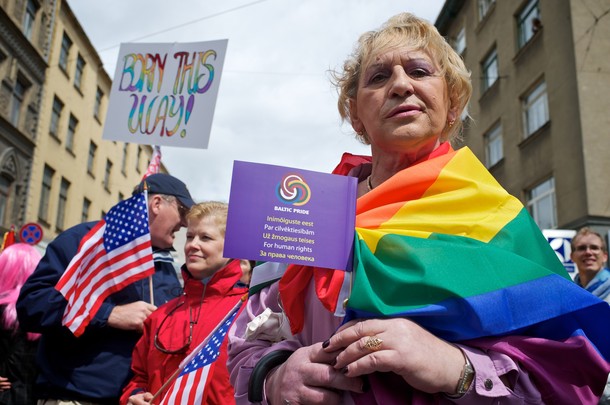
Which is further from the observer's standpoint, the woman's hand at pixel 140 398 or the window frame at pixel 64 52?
the window frame at pixel 64 52

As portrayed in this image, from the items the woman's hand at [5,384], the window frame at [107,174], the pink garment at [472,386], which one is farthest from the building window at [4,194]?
the pink garment at [472,386]

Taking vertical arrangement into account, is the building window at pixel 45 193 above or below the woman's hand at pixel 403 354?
above

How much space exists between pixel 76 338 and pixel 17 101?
65.3ft

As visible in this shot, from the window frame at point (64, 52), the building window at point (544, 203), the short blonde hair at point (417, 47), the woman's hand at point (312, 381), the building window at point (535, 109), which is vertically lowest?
the woman's hand at point (312, 381)

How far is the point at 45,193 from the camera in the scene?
2281cm

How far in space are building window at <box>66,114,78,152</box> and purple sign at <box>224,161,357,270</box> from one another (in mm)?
25829

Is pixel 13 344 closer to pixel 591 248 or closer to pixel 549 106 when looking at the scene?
pixel 591 248

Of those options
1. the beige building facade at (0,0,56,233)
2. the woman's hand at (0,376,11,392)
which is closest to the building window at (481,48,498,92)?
the beige building facade at (0,0,56,233)

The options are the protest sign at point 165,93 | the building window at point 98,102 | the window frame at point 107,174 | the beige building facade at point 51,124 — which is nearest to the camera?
the protest sign at point 165,93

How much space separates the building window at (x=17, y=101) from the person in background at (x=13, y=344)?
58.6 feet

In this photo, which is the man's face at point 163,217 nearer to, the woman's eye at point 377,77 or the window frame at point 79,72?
the woman's eye at point 377,77

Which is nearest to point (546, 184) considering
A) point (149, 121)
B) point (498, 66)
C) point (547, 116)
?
point (547, 116)

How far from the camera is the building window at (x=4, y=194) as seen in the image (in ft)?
63.5

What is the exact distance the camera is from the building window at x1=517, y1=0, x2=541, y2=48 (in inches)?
604
